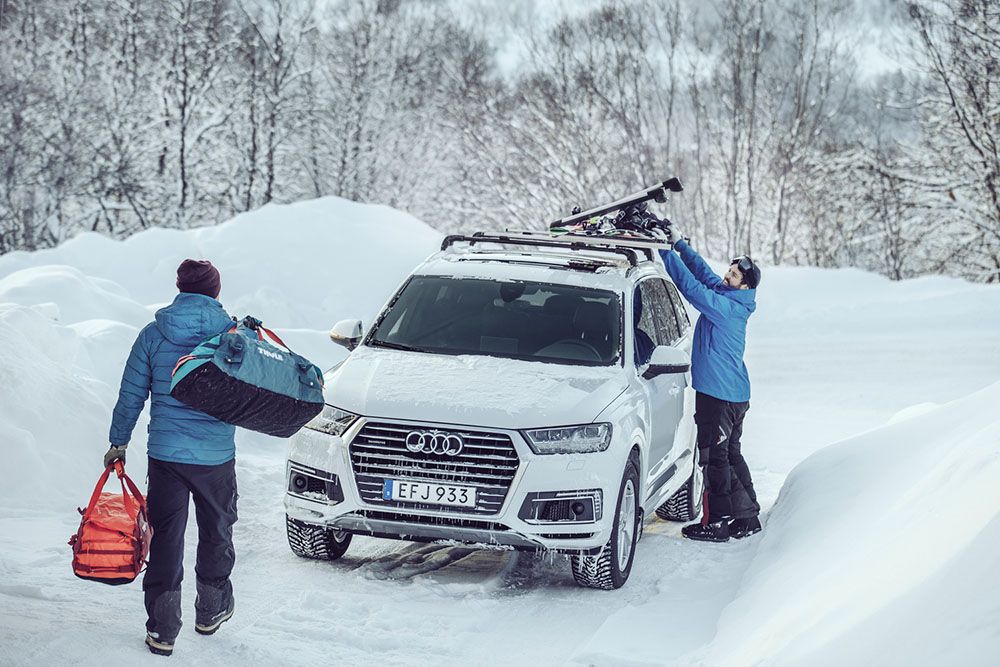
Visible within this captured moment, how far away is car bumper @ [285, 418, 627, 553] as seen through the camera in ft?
21.1

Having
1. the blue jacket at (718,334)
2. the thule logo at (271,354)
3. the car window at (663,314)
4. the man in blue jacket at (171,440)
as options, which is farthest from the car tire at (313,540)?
the blue jacket at (718,334)

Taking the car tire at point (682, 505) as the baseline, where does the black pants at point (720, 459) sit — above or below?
above

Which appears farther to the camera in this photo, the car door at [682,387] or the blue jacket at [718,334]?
the car door at [682,387]

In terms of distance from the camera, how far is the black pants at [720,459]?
8.28m

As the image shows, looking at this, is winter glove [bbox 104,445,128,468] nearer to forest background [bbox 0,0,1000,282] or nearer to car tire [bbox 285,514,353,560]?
car tire [bbox 285,514,353,560]

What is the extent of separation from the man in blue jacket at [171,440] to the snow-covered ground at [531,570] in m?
0.24

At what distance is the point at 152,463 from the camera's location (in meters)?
5.11

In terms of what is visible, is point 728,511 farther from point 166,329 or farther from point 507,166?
point 507,166

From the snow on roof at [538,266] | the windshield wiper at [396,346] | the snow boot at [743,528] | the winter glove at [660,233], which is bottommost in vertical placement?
the snow boot at [743,528]

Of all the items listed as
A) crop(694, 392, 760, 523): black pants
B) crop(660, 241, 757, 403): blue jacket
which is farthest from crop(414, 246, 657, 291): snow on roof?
crop(694, 392, 760, 523): black pants

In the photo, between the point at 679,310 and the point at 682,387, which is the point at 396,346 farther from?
the point at 679,310

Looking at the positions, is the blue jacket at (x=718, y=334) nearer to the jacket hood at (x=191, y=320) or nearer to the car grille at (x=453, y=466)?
the car grille at (x=453, y=466)

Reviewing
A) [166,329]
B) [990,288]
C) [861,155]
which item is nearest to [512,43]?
[861,155]

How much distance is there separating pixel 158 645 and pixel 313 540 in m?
2.07
